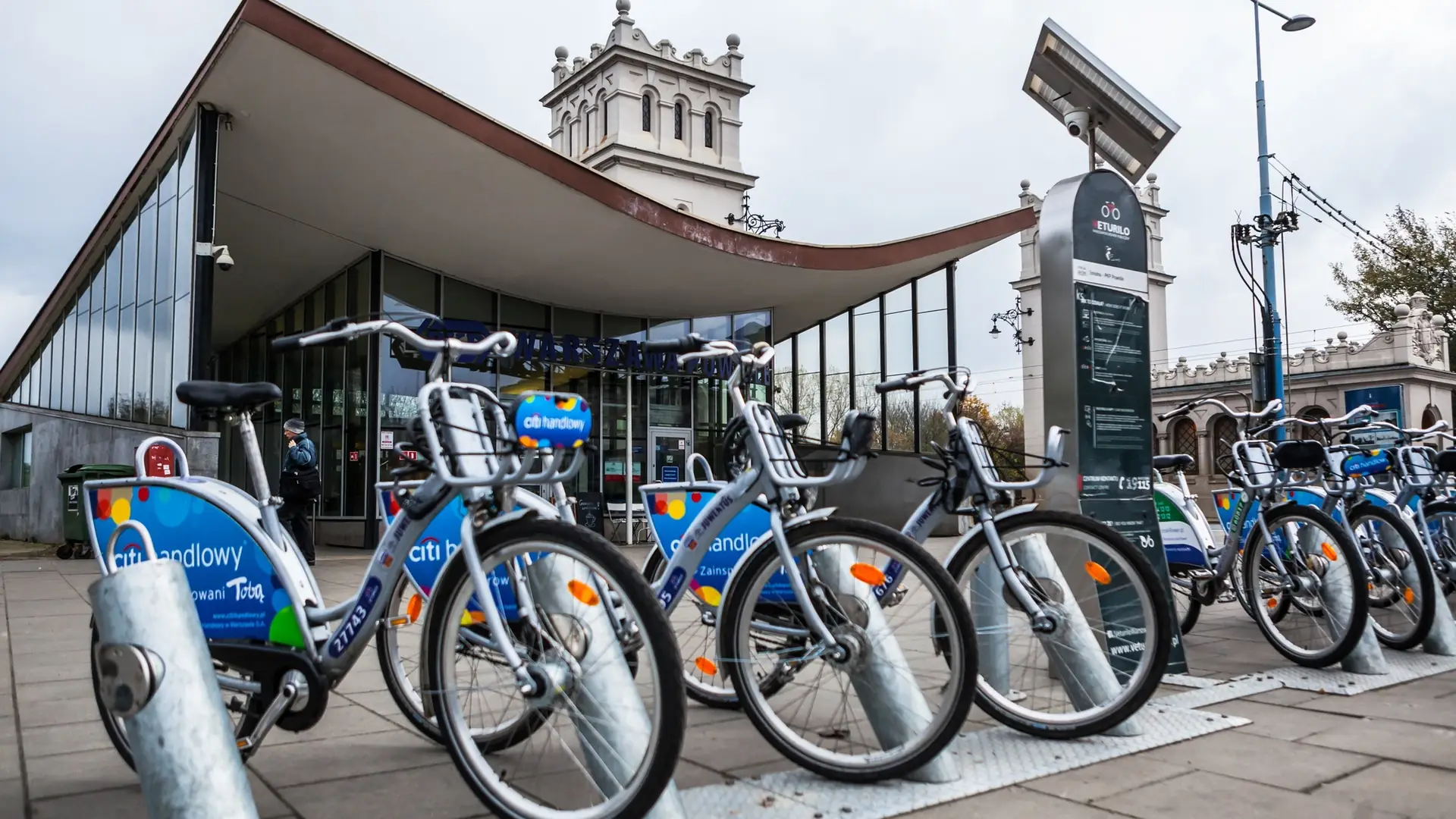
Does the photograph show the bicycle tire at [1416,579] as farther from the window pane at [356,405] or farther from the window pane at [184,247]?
the window pane at [356,405]

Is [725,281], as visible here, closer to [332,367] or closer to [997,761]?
[332,367]

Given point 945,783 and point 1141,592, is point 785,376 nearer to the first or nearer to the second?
point 1141,592

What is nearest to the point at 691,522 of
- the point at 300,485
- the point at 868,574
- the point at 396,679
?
the point at 868,574

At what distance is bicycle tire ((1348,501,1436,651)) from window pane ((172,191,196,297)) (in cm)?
1077

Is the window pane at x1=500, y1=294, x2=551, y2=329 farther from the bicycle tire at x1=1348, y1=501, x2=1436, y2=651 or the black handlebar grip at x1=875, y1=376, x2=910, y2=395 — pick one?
the black handlebar grip at x1=875, y1=376, x2=910, y2=395

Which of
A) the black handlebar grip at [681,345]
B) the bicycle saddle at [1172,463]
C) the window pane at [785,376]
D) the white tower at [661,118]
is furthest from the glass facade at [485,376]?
the white tower at [661,118]

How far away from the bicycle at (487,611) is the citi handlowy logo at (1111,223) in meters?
3.00

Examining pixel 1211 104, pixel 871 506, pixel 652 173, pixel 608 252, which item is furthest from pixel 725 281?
pixel 652 173

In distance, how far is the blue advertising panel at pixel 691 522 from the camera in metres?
4.11

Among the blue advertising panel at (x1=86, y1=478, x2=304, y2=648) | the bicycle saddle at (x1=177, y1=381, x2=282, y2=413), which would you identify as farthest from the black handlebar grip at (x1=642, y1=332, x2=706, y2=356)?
the blue advertising panel at (x1=86, y1=478, x2=304, y2=648)

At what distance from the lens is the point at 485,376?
54.1ft

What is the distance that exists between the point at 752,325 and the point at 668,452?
2.85 meters

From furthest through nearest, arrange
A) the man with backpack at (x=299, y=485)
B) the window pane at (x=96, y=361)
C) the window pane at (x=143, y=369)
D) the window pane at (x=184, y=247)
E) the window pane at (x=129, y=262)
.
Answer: the window pane at (x=96, y=361), the window pane at (x=129, y=262), the window pane at (x=143, y=369), the window pane at (x=184, y=247), the man with backpack at (x=299, y=485)

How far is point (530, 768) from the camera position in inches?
118
